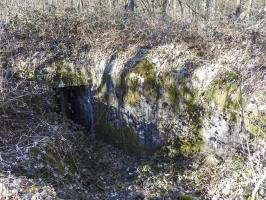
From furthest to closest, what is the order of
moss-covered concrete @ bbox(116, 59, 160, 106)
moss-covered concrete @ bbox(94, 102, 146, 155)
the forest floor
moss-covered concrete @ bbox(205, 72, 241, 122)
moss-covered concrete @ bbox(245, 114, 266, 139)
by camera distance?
moss-covered concrete @ bbox(94, 102, 146, 155), moss-covered concrete @ bbox(116, 59, 160, 106), moss-covered concrete @ bbox(205, 72, 241, 122), the forest floor, moss-covered concrete @ bbox(245, 114, 266, 139)

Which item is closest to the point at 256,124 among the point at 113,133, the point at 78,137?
the point at 113,133

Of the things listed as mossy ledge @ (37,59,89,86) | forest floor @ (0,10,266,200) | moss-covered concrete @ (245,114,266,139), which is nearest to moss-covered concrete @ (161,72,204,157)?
forest floor @ (0,10,266,200)

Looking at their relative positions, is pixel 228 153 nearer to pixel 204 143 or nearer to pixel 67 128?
pixel 204 143

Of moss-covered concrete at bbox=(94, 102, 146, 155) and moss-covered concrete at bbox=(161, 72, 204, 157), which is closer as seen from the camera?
moss-covered concrete at bbox=(161, 72, 204, 157)

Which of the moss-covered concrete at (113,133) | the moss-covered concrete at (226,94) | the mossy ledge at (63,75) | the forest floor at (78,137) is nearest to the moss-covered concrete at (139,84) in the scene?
the moss-covered concrete at (113,133)

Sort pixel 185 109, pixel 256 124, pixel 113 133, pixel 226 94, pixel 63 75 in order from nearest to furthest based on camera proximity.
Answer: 1. pixel 256 124
2. pixel 226 94
3. pixel 185 109
4. pixel 113 133
5. pixel 63 75

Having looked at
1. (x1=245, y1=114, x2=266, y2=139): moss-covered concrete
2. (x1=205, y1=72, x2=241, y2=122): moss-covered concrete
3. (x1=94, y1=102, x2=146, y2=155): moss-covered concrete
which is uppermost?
(x1=205, y1=72, x2=241, y2=122): moss-covered concrete

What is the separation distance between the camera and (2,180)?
5457 mm

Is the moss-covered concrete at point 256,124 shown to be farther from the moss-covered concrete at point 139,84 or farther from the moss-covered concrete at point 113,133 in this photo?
the moss-covered concrete at point 113,133

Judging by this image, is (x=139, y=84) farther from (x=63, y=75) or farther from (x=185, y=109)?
(x=63, y=75)

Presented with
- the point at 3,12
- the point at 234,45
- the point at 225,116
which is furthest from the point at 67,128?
the point at 3,12

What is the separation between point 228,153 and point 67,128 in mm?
4047

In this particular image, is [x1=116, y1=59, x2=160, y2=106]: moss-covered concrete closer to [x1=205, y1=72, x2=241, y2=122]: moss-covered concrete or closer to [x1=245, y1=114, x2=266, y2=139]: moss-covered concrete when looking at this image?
[x1=205, y1=72, x2=241, y2=122]: moss-covered concrete

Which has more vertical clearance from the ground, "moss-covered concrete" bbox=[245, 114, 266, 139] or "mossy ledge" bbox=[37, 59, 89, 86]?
"mossy ledge" bbox=[37, 59, 89, 86]
